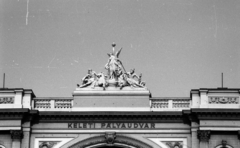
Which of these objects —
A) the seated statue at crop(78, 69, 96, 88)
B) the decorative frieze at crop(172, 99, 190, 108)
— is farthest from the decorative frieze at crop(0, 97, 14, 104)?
the decorative frieze at crop(172, 99, 190, 108)

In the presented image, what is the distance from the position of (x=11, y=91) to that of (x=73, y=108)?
346 cm

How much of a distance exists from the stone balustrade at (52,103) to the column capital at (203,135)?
7.11m

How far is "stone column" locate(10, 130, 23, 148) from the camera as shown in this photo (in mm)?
49312

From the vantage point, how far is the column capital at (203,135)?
4900cm

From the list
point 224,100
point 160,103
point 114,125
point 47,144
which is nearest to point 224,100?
point 224,100

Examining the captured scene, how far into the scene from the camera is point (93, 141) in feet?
163

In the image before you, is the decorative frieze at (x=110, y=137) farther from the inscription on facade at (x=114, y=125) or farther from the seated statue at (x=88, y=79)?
the seated statue at (x=88, y=79)

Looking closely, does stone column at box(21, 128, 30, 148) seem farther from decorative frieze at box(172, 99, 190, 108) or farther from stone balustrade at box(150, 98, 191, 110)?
decorative frieze at box(172, 99, 190, 108)

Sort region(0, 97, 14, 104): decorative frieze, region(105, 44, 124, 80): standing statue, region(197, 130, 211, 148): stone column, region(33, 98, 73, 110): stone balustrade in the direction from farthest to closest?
region(105, 44, 124, 80): standing statue
region(33, 98, 73, 110): stone balustrade
region(0, 97, 14, 104): decorative frieze
region(197, 130, 211, 148): stone column

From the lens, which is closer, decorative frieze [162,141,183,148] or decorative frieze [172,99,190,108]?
decorative frieze [162,141,183,148]

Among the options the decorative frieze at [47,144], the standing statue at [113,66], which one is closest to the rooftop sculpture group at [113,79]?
the standing statue at [113,66]

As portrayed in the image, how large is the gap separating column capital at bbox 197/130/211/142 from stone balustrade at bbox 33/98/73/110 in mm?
7112

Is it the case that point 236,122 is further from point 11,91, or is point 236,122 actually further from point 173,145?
point 11,91

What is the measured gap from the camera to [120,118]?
49969 millimetres
